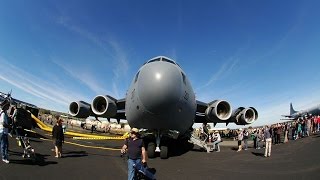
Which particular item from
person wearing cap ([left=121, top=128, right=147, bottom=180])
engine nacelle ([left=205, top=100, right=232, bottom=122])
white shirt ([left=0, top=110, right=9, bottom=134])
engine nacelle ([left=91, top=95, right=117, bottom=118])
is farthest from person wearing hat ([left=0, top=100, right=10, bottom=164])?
engine nacelle ([left=205, top=100, right=232, bottom=122])

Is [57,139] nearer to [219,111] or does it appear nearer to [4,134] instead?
[4,134]

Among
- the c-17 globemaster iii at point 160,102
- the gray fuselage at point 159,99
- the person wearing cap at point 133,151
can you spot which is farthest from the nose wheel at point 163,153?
the person wearing cap at point 133,151

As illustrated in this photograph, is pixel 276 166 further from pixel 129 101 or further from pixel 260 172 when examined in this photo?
pixel 129 101

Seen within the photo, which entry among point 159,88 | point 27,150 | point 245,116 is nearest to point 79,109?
point 27,150

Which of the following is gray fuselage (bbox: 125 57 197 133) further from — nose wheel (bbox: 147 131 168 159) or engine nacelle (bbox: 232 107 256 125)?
engine nacelle (bbox: 232 107 256 125)

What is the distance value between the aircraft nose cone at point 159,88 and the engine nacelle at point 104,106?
5610 millimetres

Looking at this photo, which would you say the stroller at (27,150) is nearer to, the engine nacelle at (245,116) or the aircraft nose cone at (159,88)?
the aircraft nose cone at (159,88)

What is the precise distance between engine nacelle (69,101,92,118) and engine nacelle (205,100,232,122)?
26.5 ft

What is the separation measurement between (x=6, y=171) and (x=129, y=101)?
6.33m

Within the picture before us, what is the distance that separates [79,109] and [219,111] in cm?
907

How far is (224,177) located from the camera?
8.70 metres

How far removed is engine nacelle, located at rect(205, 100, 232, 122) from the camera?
56.7ft

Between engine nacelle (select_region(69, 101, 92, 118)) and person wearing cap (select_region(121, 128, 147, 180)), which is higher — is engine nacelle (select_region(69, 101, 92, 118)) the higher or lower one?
the higher one

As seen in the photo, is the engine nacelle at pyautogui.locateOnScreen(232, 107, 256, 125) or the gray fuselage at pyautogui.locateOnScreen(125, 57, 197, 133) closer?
the gray fuselage at pyautogui.locateOnScreen(125, 57, 197, 133)
